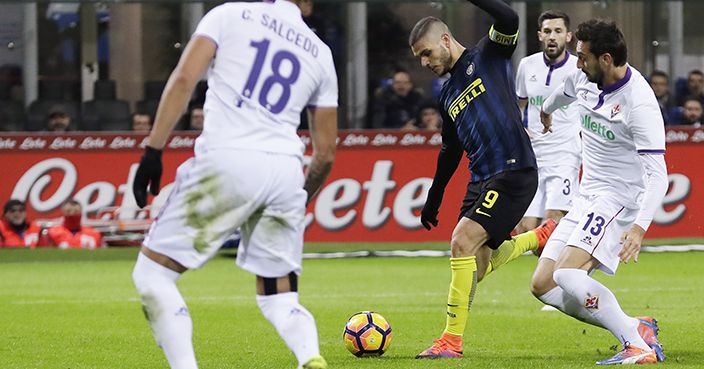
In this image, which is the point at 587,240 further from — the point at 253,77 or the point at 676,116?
the point at 676,116

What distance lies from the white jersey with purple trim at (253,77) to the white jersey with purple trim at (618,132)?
222cm

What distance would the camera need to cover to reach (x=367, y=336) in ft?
20.9

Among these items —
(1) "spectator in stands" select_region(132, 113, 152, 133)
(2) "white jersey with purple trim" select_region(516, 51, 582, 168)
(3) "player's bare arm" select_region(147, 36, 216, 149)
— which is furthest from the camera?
(1) "spectator in stands" select_region(132, 113, 152, 133)

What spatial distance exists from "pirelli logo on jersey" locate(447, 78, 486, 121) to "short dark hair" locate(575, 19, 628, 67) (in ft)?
2.56

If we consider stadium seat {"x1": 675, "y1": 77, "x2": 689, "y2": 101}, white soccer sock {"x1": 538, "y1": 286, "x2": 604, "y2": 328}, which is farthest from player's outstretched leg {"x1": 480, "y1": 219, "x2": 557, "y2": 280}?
stadium seat {"x1": 675, "y1": 77, "x2": 689, "y2": 101}

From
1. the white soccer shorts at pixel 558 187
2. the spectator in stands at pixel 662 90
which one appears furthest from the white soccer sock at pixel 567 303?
the spectator in stands at pixel 662 90

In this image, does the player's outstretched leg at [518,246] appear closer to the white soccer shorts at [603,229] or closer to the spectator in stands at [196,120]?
the white soccer shorts at [603,229]

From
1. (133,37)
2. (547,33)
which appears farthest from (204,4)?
(547,33)

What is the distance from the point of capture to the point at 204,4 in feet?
55.8

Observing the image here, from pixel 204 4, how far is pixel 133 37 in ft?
6.26

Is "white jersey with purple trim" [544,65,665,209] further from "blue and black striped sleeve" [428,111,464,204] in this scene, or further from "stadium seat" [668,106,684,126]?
"stadium seat" [668,106,684,126]

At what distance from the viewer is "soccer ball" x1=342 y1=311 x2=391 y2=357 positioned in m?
6.38

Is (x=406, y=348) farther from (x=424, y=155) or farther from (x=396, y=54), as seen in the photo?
(x=396, y=54)

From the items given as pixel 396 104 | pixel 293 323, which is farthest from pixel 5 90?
pixel 293 323
